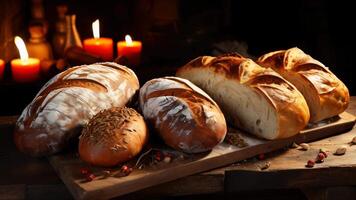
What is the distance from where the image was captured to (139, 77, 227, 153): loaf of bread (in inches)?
52.8

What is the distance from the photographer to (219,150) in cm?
139

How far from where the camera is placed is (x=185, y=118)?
4.45 feet

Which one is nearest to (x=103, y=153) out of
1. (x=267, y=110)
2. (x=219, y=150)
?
(x=219, y=150)

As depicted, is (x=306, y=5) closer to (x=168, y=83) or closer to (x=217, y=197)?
(x=217, y=197)

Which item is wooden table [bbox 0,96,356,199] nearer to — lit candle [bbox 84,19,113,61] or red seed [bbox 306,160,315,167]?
red seed [bbox 306,160,315,167]

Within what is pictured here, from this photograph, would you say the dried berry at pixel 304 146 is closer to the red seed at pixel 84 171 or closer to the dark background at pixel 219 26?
the red seed at pixel 84 171

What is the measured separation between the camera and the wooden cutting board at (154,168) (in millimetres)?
1209

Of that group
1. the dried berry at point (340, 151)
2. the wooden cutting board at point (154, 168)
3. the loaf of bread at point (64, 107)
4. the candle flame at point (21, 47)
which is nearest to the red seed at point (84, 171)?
the wooden cutting board at point (154, 168)

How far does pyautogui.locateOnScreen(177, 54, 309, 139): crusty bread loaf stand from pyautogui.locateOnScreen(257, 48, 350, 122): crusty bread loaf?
10 centimetres

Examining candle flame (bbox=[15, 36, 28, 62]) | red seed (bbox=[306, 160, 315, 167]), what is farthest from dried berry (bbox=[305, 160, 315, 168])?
candle flame (bbox=[15, 36, 28, 62])

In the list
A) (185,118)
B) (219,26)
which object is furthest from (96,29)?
(185,118)

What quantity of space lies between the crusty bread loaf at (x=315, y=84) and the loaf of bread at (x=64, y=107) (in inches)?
20.1

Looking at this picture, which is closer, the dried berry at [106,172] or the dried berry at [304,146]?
the dried berry at [106,172]

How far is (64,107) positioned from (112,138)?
7.5 inches
